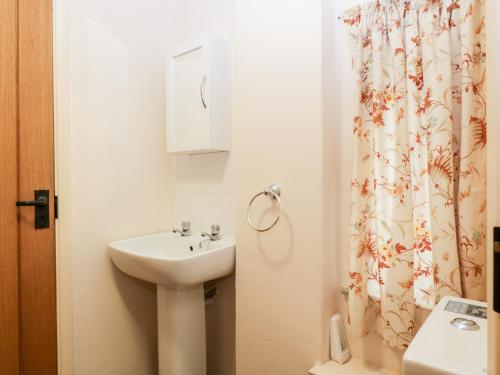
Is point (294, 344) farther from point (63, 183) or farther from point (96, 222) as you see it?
point (63, 183)

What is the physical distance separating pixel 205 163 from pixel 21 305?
99cm

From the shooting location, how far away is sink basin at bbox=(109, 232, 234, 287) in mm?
1164

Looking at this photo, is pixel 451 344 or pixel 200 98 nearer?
pixel 451 344

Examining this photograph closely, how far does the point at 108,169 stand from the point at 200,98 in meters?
0.55

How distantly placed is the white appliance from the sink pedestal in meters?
0.95

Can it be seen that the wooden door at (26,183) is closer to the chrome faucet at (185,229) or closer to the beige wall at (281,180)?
the chrome faucet at (185,229)

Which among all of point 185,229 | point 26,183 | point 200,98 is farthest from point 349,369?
point 26,183

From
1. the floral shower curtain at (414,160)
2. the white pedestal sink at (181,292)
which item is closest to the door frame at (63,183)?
the white pedestal sink at (181,292)

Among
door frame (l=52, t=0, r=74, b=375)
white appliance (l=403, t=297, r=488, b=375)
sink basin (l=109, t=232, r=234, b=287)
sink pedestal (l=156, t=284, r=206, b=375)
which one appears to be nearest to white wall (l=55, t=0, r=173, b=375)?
door frame (l=52, t=0, r=74, b=375)

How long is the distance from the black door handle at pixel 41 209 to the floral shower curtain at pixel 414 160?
4.04 feet

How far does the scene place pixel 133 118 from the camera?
61.8 inches

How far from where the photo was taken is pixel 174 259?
1144 millimetres

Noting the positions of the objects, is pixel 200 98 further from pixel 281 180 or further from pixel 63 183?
pixel 63 183

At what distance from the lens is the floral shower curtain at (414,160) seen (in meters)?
0.93
